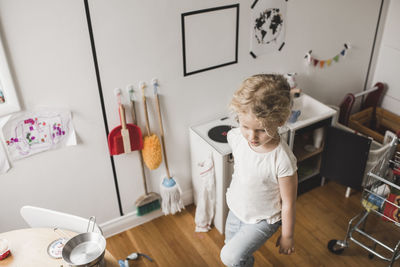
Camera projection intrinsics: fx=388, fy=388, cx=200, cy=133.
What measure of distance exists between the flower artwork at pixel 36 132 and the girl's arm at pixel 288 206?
1.21 m

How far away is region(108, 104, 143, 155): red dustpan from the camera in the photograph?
2.25 meters

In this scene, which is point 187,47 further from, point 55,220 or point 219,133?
point 55,220

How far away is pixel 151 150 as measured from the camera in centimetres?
237

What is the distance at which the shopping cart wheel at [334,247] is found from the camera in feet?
7.95

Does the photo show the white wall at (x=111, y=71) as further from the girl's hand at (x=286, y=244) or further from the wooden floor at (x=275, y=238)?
the girl's hand at (x=286, y=244)

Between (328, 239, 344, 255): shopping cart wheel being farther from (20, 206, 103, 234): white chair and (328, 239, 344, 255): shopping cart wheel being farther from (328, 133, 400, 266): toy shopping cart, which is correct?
(20, 206, 103, 234): white chair

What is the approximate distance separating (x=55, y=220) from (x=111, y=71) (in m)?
0.83

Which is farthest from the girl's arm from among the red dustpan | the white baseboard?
the white baseboard

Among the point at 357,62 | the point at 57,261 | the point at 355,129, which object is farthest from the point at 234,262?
the point at 357,62

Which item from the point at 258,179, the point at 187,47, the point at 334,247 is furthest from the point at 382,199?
the point at 187,47

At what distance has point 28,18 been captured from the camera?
182 centimetres

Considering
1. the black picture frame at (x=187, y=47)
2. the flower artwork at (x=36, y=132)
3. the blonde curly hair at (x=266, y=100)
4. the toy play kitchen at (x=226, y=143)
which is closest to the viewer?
the blonde curly hair at (x=266, y=100)

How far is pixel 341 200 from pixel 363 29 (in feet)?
4.35

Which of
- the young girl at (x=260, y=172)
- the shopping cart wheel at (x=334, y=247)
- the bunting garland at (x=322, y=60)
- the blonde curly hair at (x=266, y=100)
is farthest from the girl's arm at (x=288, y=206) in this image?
the bunting garland at (x=322, y=60)
